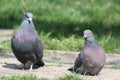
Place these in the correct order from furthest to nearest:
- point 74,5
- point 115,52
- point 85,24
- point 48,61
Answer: point 74,5
point 85,24
point 115,52
point 48,61

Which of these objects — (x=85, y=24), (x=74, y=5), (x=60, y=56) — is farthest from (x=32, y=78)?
(x=74, y=5)

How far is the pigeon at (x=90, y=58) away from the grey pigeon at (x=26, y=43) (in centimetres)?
64

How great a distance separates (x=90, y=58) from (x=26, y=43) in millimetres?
922

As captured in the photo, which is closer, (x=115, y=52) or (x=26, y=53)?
(x=26, y=53)

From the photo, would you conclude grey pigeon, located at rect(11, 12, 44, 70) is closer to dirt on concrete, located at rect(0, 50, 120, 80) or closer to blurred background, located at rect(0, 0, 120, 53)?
dirt on concrete, located at rect(0, 50, 120, 80)

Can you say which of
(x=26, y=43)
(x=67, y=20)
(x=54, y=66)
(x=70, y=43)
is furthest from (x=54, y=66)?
(x=67, y=20)

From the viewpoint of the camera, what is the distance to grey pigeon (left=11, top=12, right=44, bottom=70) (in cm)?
808

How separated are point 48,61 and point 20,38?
1.57 meters

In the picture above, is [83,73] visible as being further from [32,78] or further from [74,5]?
[74,5]

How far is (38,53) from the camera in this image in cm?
824

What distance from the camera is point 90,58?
7.99 meters

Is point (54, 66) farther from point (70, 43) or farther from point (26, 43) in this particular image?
point (70, 43)

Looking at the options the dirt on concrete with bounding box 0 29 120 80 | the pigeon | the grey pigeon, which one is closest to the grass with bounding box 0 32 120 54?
the dirt on concrete with bounding box 0 29 120 80

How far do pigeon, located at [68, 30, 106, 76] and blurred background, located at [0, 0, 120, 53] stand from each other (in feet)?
8.57
